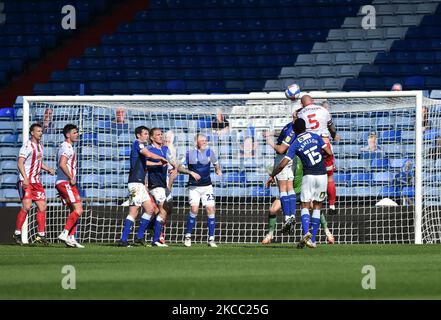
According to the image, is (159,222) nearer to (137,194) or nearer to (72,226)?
(137,194)

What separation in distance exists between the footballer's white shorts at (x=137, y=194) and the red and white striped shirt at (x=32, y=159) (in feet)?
5.97

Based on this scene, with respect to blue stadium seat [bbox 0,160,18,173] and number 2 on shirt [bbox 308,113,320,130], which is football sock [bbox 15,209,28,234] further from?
blue stadium seat [bbox 0,160,18,173]

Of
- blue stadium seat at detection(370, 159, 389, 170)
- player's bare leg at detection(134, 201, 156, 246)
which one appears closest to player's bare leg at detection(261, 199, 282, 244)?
player's bare leg at detection(134, 201, 156, 246)

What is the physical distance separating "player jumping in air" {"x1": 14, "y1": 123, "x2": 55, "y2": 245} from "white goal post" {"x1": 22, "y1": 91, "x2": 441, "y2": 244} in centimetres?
100

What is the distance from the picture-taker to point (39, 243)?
18078 millimetres

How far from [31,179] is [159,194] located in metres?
2.16

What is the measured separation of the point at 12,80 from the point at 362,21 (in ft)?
29.1

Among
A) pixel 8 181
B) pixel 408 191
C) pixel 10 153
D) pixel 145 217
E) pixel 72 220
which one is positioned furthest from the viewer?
pixel 10 153

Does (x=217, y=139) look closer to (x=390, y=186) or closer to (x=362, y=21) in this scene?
(x=390, y=186)

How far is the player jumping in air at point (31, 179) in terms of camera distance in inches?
698

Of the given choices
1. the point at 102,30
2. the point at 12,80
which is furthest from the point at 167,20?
the point at 12,80

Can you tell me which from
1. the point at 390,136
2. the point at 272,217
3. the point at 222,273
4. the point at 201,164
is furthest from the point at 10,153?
the point at 222,273

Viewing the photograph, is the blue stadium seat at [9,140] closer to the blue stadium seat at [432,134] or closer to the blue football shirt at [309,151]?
the blue stadium seat at [432,134]

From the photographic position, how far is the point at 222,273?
10906 mm
